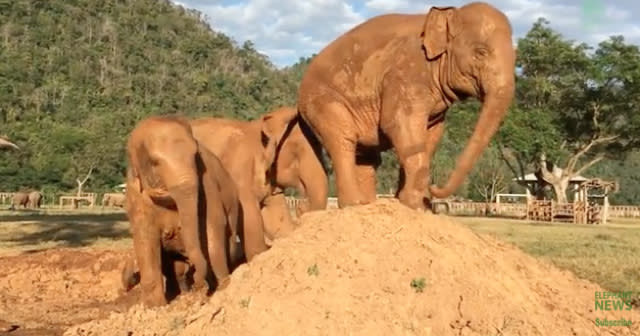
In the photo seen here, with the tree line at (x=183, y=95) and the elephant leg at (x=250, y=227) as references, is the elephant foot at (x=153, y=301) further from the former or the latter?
the tree line at (x=183, y=95)

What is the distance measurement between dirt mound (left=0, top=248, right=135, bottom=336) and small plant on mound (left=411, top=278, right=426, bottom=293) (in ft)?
13.9

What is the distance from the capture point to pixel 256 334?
18.2ft

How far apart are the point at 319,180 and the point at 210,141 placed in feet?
5.38

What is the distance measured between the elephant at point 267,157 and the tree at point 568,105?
1320 inches

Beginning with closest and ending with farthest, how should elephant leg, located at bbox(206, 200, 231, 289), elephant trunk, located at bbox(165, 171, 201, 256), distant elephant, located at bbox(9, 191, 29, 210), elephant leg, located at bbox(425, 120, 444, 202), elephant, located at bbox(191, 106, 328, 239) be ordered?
elephant trunk, located at bbox(165, 171, 201, 256), elephant leg, located at bbox(425, 120, 444, 202), elephant leg, located at bbox(206, 200, 231, 289), elephant, located at bbox(191, 106, 328, 239), distant elephant, located at bbox(9, 191, 29, 210)

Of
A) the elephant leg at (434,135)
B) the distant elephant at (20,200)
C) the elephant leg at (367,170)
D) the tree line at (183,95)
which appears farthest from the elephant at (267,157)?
the distant elephant at (20,200)

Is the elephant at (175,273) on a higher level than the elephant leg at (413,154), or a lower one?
lower

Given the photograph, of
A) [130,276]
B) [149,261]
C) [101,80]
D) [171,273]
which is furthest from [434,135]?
[101,80]

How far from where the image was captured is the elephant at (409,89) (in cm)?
740

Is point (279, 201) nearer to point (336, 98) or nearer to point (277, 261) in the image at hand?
point (336, 98)

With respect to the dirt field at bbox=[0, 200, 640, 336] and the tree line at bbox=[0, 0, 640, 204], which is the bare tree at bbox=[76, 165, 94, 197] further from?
the dirt field at bbox=[0, 200, 640, 336]

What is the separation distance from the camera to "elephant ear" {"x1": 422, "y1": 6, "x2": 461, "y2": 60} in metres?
7.64

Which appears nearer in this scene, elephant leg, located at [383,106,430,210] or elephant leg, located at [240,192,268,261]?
elephant leg, located at [383,106,430,210]

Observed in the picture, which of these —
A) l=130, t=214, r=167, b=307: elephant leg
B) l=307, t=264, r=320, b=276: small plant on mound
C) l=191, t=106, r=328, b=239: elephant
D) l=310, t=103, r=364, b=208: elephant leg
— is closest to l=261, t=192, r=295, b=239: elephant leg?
l=191, t=106, r=328, b=239: elephant
